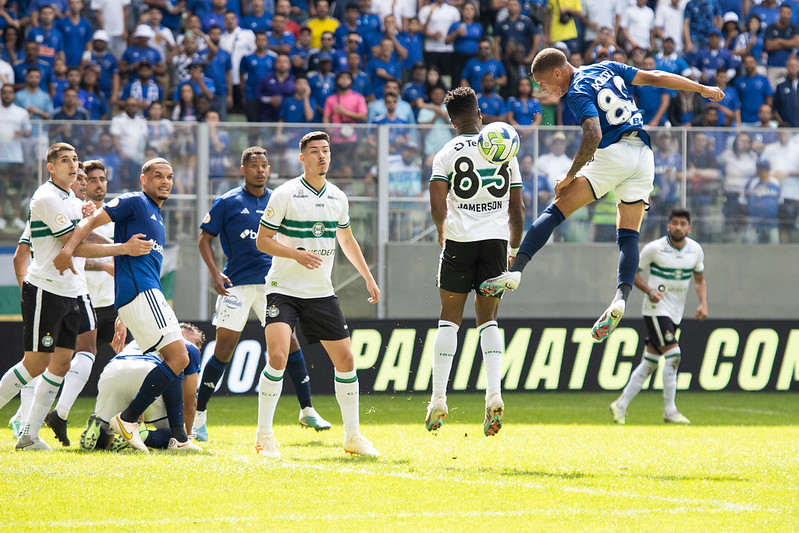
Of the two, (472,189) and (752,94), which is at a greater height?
(752,94)

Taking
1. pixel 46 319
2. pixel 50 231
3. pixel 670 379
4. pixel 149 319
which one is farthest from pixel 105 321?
pixel 670 379

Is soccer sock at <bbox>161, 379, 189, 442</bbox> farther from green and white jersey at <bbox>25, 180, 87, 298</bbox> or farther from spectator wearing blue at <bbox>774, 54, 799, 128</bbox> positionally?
spectator wearing blue at <bbox>774, 54, 799, 128</bbox>

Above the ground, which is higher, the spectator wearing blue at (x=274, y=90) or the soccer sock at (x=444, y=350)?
the spectator wearing blue at (x=274, y=90)

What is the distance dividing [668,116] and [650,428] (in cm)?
826

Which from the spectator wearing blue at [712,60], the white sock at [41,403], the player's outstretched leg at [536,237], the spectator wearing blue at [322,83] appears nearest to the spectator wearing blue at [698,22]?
the spectator wearing blue at [712,60]

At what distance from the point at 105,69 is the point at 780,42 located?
11499 mm

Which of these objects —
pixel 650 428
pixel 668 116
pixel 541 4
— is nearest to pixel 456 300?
pixel 650 428

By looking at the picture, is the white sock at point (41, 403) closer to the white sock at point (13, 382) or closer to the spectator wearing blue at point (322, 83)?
the white sock at point (13, 382)

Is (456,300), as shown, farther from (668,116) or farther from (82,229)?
(668,116)

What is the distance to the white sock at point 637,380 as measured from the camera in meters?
11.2

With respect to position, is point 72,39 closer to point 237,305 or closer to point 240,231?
point 240,231

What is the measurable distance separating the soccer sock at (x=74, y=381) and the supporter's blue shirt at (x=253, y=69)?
27.9 feet

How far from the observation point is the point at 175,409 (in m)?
8.05

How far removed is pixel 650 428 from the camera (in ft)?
34.4
